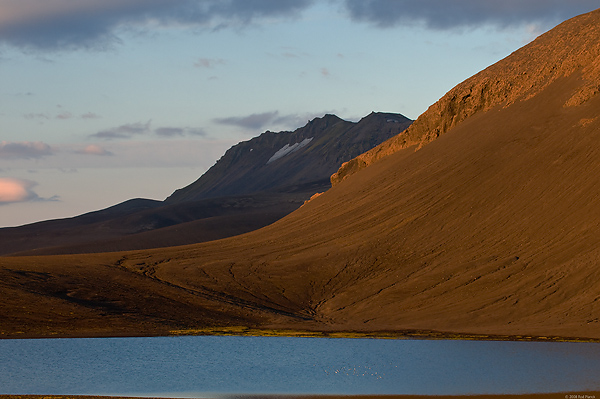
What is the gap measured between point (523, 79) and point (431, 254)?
3625cm

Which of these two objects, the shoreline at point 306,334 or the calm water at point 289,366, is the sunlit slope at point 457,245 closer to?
the shoreline at point 306,334

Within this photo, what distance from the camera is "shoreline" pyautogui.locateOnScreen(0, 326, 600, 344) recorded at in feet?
182

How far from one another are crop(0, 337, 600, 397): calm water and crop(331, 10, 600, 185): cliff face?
5826 centimetres

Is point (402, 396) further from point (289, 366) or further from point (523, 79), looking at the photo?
point (523, 79)

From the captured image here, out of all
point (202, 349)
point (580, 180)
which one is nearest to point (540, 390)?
point (202, 349)

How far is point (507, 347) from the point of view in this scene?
171 feet

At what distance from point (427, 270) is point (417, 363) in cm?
3742

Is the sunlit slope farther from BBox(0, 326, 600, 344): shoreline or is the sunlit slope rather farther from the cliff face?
BBox(0, 326, 600, 344): shoreline

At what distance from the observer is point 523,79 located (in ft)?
354

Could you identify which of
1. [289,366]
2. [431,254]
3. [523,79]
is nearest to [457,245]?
[431,254]

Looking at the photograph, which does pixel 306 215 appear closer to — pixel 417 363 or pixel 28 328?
pixel 28 328

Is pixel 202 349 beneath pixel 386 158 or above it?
beneath

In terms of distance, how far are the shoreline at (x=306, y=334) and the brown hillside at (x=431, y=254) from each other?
197 cm

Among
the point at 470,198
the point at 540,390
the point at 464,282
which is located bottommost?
the point at 540,390
